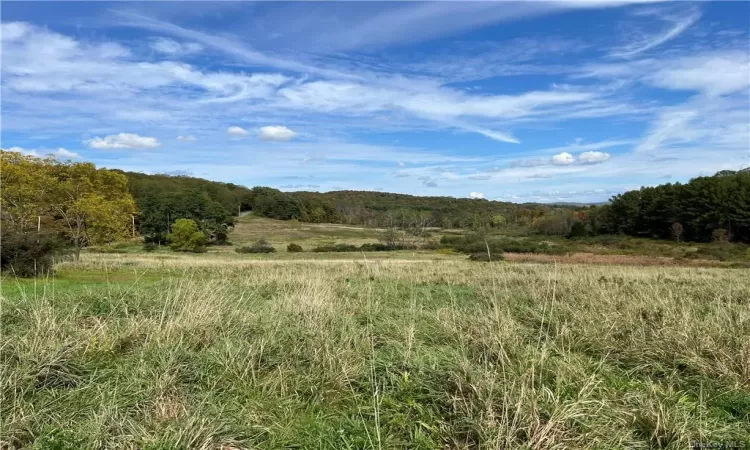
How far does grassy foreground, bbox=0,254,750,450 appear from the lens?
3.58m

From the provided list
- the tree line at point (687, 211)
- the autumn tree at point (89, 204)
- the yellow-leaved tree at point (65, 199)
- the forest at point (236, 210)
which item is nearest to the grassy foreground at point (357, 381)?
the forest at point (236, 210)

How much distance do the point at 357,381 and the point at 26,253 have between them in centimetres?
1659

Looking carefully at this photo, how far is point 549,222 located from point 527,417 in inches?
4175

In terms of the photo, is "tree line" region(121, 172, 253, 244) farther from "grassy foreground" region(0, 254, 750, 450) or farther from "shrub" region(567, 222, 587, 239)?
"grassy foreground" region(0, 254, 750, 450)

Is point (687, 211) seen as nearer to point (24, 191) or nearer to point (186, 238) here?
point (186, 238)

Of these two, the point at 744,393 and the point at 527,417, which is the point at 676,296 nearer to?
the point at 744,393

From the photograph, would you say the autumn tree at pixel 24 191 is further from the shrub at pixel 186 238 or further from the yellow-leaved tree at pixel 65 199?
the shrub at pixel 186 238

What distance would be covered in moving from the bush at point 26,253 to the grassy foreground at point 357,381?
1220 cm

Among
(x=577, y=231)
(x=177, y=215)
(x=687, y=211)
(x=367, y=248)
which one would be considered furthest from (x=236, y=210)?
(x=687, y=211)

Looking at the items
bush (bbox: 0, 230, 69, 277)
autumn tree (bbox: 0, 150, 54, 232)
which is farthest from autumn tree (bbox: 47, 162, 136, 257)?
bush (bbox: 0, 230, 69, 277)

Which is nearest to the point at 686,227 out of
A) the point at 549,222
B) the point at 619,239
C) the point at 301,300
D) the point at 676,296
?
the point at 619,239

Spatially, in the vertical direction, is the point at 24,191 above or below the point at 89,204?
above

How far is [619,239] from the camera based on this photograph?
3300 inches

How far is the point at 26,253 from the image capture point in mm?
16656
